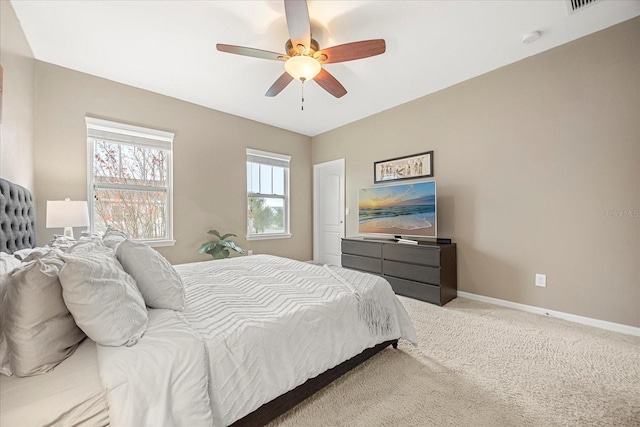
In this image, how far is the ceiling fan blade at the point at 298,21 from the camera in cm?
178

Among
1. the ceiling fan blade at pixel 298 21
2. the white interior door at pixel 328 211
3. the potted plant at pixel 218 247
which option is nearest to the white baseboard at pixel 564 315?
the white interior door at pixel 328 211

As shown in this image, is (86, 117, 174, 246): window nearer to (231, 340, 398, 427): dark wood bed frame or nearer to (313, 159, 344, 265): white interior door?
(313, 159, 344, 265): white interior door

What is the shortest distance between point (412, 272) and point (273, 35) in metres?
2.94

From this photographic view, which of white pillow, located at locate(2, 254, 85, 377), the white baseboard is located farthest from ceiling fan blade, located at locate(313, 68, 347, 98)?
the white baseboard

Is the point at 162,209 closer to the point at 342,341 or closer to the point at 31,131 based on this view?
the point at 31,131

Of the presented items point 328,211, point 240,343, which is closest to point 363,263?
point 328,211

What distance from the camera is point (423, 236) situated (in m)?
3.39

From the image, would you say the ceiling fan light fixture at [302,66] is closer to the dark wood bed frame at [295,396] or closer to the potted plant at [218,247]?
the dark wood bed frame at [295,396]

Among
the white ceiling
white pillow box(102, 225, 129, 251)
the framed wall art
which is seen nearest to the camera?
white pillow box(102, 225, 129, 251)

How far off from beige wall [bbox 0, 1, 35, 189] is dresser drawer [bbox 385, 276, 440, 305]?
385cm

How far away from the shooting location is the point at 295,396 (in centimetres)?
139

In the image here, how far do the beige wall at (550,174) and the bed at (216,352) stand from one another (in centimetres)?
181

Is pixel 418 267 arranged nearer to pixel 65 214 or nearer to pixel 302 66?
pixel 302 66

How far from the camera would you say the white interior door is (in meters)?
5.05
